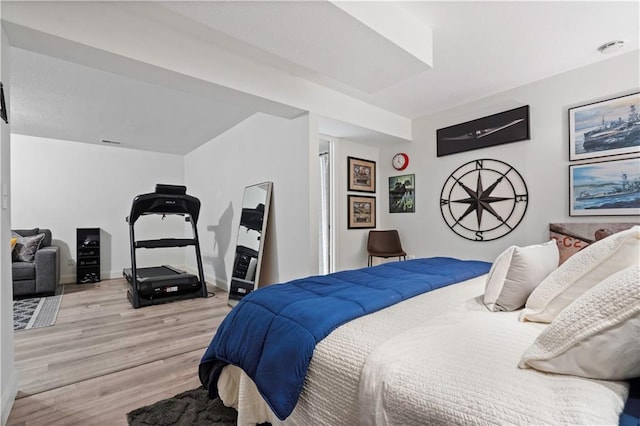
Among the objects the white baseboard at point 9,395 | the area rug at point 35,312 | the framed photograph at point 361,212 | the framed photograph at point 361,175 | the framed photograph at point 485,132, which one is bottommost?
the area rug at point 35,312

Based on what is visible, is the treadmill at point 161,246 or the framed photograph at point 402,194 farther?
the framed photograph at point 402,194

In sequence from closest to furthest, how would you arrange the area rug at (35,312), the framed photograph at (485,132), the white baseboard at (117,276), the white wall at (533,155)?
1. the white wall at (533,155)
2. the area rug at (35,312)
3. the framed photograph at (485,132)
4. the white baseboard at (117,276)

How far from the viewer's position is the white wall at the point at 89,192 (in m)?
4.85

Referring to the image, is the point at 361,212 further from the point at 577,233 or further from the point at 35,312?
the point at 35,312

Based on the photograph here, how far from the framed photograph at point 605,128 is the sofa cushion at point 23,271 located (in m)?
6.37

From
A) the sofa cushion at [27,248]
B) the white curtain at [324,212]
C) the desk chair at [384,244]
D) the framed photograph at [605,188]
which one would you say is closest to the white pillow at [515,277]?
the framed photograph at [605,188]

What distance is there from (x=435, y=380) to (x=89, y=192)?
6.30 m

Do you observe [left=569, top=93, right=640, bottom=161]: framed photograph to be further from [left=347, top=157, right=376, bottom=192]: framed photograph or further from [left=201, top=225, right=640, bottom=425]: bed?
[left=347, top=157, right=376, bottom=192]: framed photograph

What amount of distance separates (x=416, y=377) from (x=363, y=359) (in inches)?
7.4

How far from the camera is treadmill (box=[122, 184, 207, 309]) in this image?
12.5 ft

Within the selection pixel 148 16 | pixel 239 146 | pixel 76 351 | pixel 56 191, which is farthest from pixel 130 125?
pixel 76 351

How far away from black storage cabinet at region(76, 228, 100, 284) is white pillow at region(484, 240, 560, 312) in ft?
19.2

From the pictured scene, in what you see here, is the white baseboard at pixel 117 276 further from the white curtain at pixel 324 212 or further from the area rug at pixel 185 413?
the area rug at pixel 185 413

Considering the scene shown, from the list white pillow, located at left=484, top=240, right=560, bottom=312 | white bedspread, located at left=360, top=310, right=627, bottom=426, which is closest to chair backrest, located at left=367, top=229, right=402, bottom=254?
white pillow, located at left=484, top=240, right=560, bottom=312
